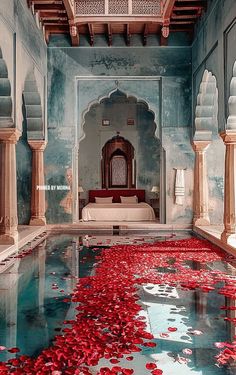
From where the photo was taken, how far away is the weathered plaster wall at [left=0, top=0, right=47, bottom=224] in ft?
23.2

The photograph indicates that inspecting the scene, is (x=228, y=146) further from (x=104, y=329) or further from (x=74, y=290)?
(x=104, y=329)

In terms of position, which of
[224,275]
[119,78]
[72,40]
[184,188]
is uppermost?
[72,40]

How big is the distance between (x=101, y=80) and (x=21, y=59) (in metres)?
3.33

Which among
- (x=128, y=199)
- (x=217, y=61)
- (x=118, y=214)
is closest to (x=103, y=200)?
(x=128, y=199)

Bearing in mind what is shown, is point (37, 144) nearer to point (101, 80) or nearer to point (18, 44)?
point (101, 80)

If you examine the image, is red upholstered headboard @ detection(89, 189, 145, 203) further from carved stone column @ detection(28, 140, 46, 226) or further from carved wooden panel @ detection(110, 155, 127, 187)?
carved stone column @ detection(28, 140, 46, 226)

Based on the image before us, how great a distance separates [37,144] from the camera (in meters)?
10.7

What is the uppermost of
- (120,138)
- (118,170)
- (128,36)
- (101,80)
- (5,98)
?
(128,36)

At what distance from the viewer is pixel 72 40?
1071 centimetres

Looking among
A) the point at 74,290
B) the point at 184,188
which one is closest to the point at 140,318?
the point at 74,290

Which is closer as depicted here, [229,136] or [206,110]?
[229,136]

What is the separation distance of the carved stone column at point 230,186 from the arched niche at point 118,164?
839 cm

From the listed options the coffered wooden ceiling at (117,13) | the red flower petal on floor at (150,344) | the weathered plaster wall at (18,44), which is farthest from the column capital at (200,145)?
the red flower petal on floor at (150,344)

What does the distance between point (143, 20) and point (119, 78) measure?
5.96ft
